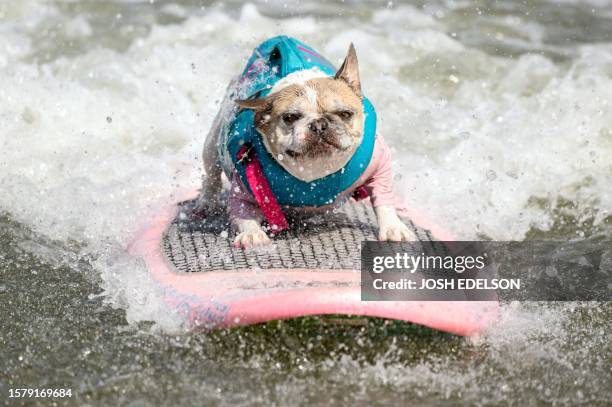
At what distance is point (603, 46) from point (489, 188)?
11.3ft

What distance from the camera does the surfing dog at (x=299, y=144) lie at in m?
4.17

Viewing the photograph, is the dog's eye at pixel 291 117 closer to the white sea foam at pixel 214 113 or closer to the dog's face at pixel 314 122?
the dog's face at pixel 314 122

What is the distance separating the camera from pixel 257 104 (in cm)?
423

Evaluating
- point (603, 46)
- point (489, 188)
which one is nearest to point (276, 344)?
point (489, 188)

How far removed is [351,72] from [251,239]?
0.93 metres

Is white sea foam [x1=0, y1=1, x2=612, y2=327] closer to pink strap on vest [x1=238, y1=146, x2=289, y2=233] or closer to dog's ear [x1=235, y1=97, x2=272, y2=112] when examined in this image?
pink strap on vest [x1=238, y1=146, x2=289, y2=233]

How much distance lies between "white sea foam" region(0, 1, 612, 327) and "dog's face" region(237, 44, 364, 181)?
0.91m

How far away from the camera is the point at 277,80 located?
447 cm

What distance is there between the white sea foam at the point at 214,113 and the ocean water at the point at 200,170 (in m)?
0.02

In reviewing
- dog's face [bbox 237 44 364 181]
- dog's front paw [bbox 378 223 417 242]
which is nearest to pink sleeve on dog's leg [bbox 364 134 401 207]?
dog's front paw [bbox 378 223 417 242]

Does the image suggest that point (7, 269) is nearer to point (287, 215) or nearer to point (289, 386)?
point (287, 215)

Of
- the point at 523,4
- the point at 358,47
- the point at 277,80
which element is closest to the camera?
the point at 277,80

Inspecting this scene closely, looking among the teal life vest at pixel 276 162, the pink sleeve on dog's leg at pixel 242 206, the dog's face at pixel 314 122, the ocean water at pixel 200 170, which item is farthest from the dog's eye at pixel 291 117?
the ocean water at pixel 200 170

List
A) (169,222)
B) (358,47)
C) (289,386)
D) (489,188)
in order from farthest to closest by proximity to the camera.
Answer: (358,47) → (489,188) → (169,222) → (289,386)
